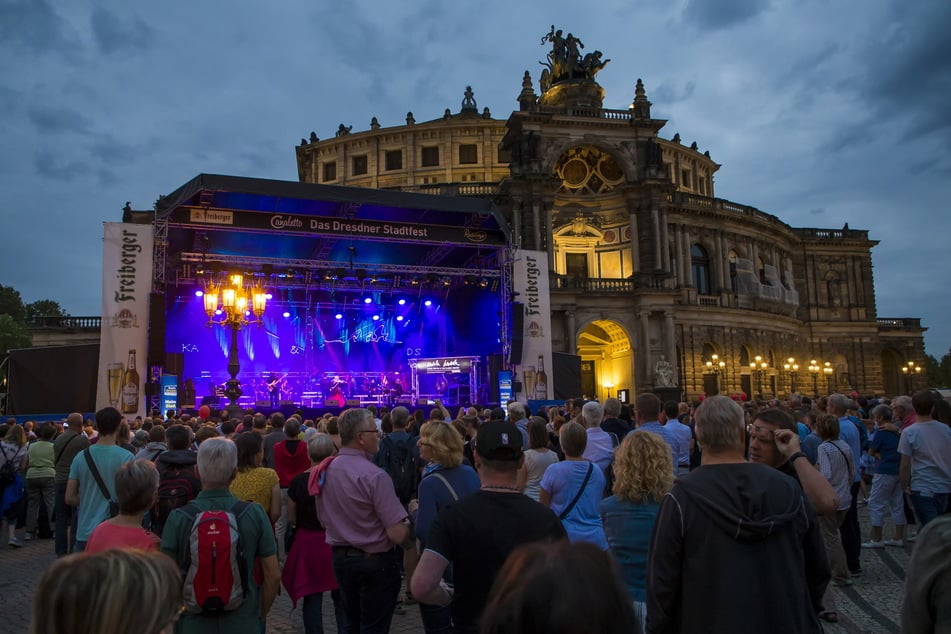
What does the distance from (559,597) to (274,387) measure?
94.5ft

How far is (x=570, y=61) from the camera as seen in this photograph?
46.2m

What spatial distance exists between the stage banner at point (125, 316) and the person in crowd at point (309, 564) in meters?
18.8

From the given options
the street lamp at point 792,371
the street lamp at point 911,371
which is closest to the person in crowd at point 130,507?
the street lamp at point 792,371

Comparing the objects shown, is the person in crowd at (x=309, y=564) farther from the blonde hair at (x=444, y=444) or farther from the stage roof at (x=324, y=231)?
the stage roof at (x=324, y=231)

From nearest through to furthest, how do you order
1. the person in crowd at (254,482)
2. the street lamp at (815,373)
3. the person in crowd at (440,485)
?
the person in crowd at (440,485), the person in crowd at (254,482), the street lamp at (815,373)

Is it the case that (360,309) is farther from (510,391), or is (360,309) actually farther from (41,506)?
(41,506)

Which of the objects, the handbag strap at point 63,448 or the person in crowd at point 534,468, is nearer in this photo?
the person in crowd at point 534,468

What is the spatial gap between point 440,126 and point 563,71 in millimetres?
12289

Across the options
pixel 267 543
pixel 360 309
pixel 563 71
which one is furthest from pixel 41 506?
pixel 563 71

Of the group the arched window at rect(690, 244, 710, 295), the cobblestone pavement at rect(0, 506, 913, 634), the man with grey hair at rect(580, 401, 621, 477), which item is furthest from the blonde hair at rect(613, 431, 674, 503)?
the arched window at rect(690, 244, 710, 295)

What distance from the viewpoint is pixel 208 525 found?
4184 millimetres

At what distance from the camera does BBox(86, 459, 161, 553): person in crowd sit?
432cm

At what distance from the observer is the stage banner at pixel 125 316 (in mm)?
22734

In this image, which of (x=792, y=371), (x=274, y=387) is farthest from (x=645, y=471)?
(x=792, y=371)
